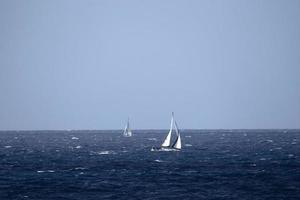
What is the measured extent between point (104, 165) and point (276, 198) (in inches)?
1753

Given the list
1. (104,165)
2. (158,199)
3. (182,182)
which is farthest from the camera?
(104,165)

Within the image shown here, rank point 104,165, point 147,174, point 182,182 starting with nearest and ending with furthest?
point 182,182 < point 147,174 < point 104,165

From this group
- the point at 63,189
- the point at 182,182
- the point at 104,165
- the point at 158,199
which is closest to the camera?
the point at 158,199

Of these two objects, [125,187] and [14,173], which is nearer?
[125,187]

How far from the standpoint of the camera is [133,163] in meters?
107

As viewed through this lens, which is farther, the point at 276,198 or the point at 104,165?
the point at 104,165

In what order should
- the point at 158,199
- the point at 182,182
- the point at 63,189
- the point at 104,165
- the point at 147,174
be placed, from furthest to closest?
the point at 104,165
the point at 147,174
the point at 182,182
the point at 63,189
the point at 158,199

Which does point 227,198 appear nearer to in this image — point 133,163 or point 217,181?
point 217,181

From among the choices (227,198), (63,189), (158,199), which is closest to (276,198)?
(227,198)

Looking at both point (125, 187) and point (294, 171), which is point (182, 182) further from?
→ point (294, 171)

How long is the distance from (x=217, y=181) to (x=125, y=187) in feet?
45.1

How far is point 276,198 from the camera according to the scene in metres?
65.7

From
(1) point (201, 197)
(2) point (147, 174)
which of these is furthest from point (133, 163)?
(1) point (201, 197)

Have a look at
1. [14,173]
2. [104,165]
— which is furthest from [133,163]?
[14,173]
